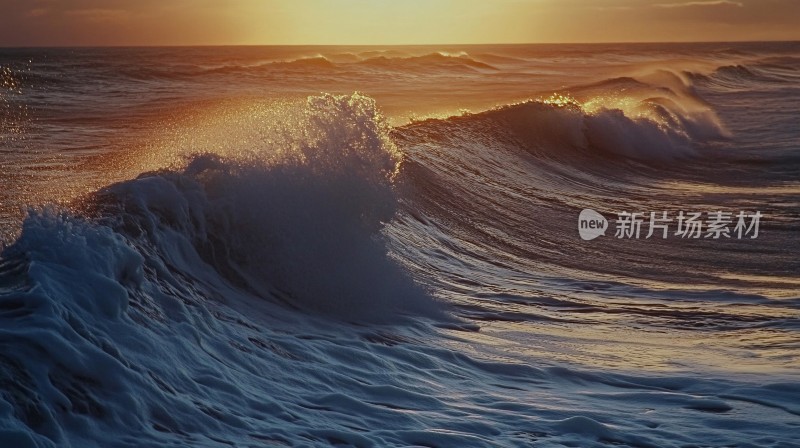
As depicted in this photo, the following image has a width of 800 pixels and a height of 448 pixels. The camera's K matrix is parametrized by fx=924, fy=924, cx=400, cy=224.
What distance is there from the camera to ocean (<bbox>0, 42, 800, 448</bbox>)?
4.15m

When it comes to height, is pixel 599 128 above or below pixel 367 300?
above

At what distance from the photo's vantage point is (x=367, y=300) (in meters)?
6.88

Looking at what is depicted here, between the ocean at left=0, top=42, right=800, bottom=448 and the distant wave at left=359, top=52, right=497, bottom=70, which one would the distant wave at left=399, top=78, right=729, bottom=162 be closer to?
the ocean at left=0, top=42, right=800, bottom=448

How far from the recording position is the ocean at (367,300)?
4152mm

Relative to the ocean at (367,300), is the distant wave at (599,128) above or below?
above

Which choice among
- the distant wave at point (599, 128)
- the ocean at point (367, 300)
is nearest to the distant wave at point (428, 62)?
the distant wave at point (599, 128)

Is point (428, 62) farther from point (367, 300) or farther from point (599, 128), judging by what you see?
point (367, 300)

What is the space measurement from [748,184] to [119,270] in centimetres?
1350

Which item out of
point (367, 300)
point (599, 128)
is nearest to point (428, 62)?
point (599, 128)

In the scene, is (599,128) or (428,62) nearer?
(599,128)

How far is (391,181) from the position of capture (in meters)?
8.41

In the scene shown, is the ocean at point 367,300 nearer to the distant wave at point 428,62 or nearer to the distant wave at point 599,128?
the distant wave at point 599,128

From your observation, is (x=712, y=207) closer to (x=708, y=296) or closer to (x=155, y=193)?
(x=708, y=296)

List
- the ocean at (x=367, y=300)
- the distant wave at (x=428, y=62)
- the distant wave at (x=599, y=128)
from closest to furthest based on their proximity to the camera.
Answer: the ocean at (x=367, y=300)
the distant wave at (x=599, y=128)
the distant wave at (x=428, y=62)
